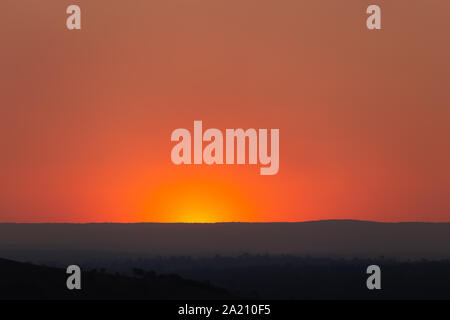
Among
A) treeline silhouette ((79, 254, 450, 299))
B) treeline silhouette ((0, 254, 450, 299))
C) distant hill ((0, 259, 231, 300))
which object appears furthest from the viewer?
treeline silhouette ((79, 254, 450, 299))

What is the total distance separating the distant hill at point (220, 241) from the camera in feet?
354

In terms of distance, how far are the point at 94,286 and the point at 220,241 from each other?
70.8 meters

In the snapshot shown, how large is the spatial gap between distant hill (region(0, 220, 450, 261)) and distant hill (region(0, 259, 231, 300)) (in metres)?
49.3

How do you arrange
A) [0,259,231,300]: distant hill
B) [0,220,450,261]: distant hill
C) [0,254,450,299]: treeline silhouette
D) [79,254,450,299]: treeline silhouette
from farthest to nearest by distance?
[0,220,450,261]: distant hill, [79,254,450,299]: treeline silhouette, [0,254,450,299]: treeline silhouette, [0,259,231,300]: distant hill

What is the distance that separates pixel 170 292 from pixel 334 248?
240 feet

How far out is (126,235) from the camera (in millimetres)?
130750

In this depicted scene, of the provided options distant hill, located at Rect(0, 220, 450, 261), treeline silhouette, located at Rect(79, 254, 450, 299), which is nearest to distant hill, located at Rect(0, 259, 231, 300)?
treeline silhouette, located at Rect(79, 254, 450, 299)

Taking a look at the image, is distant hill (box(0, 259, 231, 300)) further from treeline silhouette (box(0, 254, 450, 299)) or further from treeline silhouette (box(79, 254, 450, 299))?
treeline silhouette (box(79, 254, 450, 299))

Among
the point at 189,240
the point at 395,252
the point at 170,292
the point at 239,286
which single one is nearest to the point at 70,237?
the point at 189,240

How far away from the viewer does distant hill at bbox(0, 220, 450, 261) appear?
354 feet

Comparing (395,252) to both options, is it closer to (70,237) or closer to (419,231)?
(419,231)
